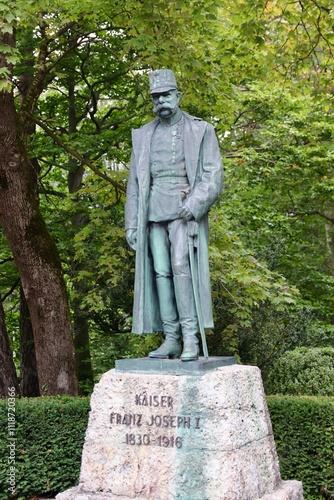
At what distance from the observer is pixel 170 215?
6.43 metres

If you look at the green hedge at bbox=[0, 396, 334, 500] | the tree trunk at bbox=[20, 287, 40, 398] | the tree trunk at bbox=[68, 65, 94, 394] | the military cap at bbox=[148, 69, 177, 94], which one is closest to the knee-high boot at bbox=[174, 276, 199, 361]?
the military cap at bbox=[148, 69, 177, 94]

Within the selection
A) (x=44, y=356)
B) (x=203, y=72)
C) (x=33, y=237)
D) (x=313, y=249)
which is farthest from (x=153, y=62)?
(x=313, y=249)

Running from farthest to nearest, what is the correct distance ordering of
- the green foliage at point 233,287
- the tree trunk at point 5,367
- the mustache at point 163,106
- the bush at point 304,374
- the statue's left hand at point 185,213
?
the bush at point 304,374, the tree trunk at point 5,367, the green foliage at point 233,287, the mustache at point 163,106, the statue's left hand at point 185,213

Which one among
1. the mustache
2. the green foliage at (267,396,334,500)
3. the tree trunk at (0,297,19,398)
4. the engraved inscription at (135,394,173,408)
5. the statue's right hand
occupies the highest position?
the mustache

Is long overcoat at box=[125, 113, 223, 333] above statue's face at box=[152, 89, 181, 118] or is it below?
below

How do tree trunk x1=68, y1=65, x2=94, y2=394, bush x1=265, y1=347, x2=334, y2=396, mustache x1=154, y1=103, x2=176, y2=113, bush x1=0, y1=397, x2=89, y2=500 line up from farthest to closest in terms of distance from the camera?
tree trunk x1=68, y1=65, x2=94, y2=394 < bush x1=265, y1=347, x2=334, y2=396 < bush x1=0, y1=397, x2=89, y2=500 < mustache x1=154, y1=103, x2=176, y2=113

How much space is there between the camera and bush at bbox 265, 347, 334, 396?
1073cm

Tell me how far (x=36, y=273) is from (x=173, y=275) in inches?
169

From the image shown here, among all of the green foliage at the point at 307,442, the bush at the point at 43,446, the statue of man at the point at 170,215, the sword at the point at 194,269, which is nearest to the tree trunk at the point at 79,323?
the bush at the point at 43,446

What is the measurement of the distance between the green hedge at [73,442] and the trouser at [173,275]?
2.33 meters

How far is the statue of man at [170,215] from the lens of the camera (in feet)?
20.9

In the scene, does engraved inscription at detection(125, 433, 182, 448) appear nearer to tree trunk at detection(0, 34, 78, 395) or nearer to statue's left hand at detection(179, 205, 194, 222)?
statue's left hand at detection(179, 205, 194, 222)

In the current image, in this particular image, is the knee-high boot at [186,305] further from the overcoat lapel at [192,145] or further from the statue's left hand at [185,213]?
the overcoat lapel at [192,145]

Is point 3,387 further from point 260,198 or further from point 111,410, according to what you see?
point 260,198
